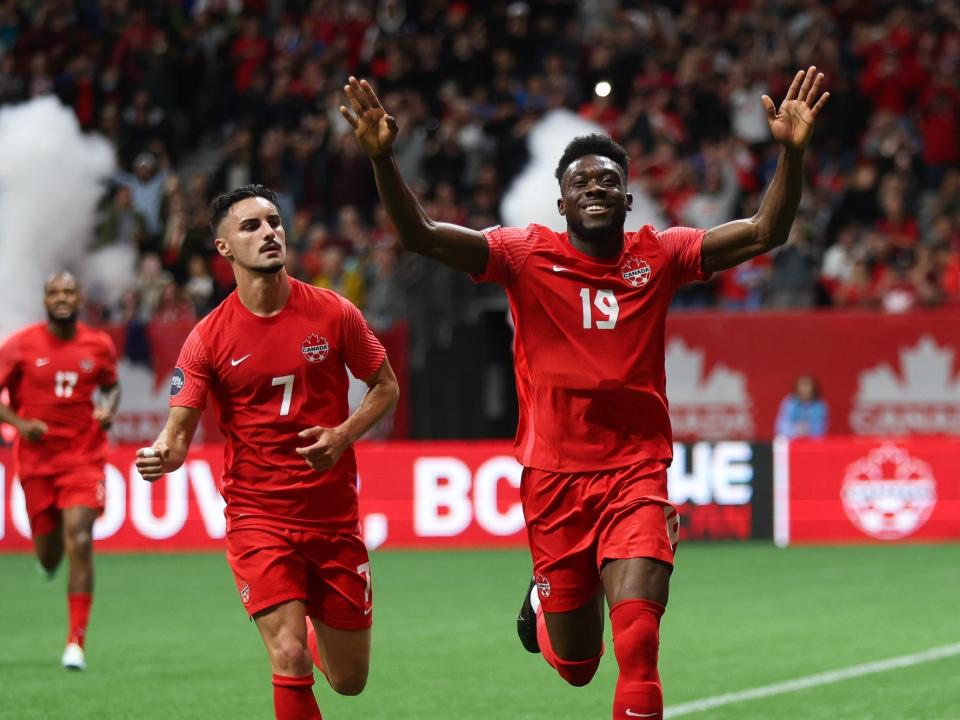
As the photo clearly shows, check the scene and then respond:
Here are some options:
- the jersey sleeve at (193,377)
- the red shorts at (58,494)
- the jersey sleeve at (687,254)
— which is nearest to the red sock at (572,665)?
the jersey sleeve at (687,254)

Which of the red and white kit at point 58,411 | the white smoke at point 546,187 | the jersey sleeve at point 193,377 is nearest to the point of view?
the jersey sleeve at point 193,377

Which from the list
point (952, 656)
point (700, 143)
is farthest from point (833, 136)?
point (952, 656)

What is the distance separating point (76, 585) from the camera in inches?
429

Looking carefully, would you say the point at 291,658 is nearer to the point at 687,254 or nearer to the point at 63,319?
the point at 687,254

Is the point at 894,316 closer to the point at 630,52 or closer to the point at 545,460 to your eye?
the point at 630,52

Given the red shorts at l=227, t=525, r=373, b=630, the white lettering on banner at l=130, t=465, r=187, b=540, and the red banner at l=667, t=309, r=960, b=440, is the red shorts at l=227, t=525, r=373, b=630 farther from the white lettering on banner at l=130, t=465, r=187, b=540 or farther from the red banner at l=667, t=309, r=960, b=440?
the red banner at l=667, t=309, r=960, b=440

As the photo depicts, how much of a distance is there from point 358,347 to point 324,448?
2.12ft

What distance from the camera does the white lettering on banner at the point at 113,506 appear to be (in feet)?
59.9

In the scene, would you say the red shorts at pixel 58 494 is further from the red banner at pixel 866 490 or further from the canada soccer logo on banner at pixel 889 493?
the canada soccer logo on banner at pixel 889 493

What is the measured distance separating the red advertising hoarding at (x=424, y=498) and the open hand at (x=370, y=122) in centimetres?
1179

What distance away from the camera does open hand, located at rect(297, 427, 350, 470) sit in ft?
22.5

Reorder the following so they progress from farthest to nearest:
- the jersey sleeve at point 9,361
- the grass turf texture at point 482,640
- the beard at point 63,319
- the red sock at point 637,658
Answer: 1. the jersey sleeve at point 9,361
2. the beard at point 63,319
3. the grass turf texture at point 482,640
4. the red sock at point 637,658

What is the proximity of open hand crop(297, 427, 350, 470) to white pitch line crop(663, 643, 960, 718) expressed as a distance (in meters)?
2.68

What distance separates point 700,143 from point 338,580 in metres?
15.6
